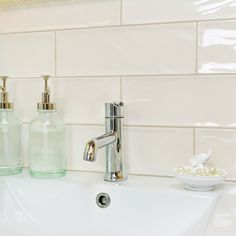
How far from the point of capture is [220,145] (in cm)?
85

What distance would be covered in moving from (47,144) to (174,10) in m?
0.44

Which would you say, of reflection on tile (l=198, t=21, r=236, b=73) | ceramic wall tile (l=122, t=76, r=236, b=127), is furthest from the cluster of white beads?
reflection on tile (l=198, t=21, r=236, b=73)

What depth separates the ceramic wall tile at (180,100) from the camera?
0.84m

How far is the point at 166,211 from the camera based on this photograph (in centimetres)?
77

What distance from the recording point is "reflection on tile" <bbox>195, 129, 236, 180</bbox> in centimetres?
84

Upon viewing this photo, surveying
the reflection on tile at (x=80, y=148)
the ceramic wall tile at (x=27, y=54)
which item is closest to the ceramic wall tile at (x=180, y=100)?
the reflection on tile at (x=80, y=148)

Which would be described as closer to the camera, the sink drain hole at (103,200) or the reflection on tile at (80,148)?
the sink drain hole at (103,200)

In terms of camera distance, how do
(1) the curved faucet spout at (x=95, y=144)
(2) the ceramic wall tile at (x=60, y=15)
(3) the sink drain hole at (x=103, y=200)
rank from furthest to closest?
(2) the ceramic wall tile at (x=60, y=15)
(3) the sink drain hole at (x=103, y=200)
(1) the curved faucet spout at (x=95, y=144)

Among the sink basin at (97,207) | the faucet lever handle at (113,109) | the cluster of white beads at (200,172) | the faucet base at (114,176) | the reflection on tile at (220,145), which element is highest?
the faucet lever handle at (113,109)

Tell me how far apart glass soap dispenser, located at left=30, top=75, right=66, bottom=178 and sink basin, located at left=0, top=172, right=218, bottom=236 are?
31mm

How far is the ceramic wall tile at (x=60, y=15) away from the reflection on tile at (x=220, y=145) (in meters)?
0.35

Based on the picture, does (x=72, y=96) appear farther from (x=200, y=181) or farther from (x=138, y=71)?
(x=200, y=181)

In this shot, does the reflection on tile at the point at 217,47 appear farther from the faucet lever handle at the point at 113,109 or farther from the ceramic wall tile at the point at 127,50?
the faucet lever handle at the point at 113,109

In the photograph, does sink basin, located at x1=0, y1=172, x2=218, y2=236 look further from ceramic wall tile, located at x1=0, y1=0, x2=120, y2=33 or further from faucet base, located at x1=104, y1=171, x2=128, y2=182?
ceramic wall tile, located at x1=0, y1=0, x2=120, y2=33
